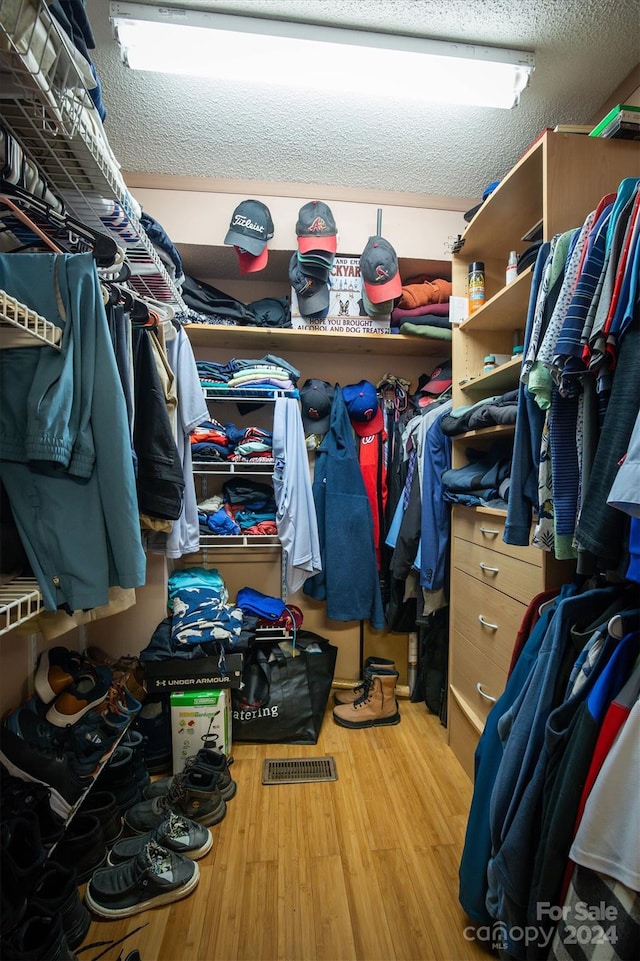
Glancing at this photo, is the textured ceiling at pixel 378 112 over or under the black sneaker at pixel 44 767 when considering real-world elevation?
over

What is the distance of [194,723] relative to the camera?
168cm

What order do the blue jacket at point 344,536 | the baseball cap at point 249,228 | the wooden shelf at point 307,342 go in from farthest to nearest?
1. the blue jacket at point 344,536
2. the wooden shelf at point 307,342
3. the baseball cap at point 249,228

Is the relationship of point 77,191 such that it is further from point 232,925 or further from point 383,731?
point 383,731

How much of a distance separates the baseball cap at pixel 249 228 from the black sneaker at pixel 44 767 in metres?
2.04

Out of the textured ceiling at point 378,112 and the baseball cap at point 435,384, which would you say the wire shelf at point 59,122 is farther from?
the baseball cap at point 435,384

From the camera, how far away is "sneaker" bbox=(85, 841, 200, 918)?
1.14 meters

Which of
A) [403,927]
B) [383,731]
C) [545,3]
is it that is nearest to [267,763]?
[383,731]

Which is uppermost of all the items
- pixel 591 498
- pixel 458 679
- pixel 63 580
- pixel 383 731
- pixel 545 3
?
pixel 545 3

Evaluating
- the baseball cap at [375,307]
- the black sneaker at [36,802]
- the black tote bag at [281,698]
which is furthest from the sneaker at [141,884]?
the baseball cap at [375,307]

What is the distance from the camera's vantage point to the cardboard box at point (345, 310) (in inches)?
85.0

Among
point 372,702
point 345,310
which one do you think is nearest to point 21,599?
point 372,702

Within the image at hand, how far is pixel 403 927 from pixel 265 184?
9.51 ft

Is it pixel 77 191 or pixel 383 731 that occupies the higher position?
pixel 77 191

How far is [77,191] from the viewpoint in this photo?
1.19 m
